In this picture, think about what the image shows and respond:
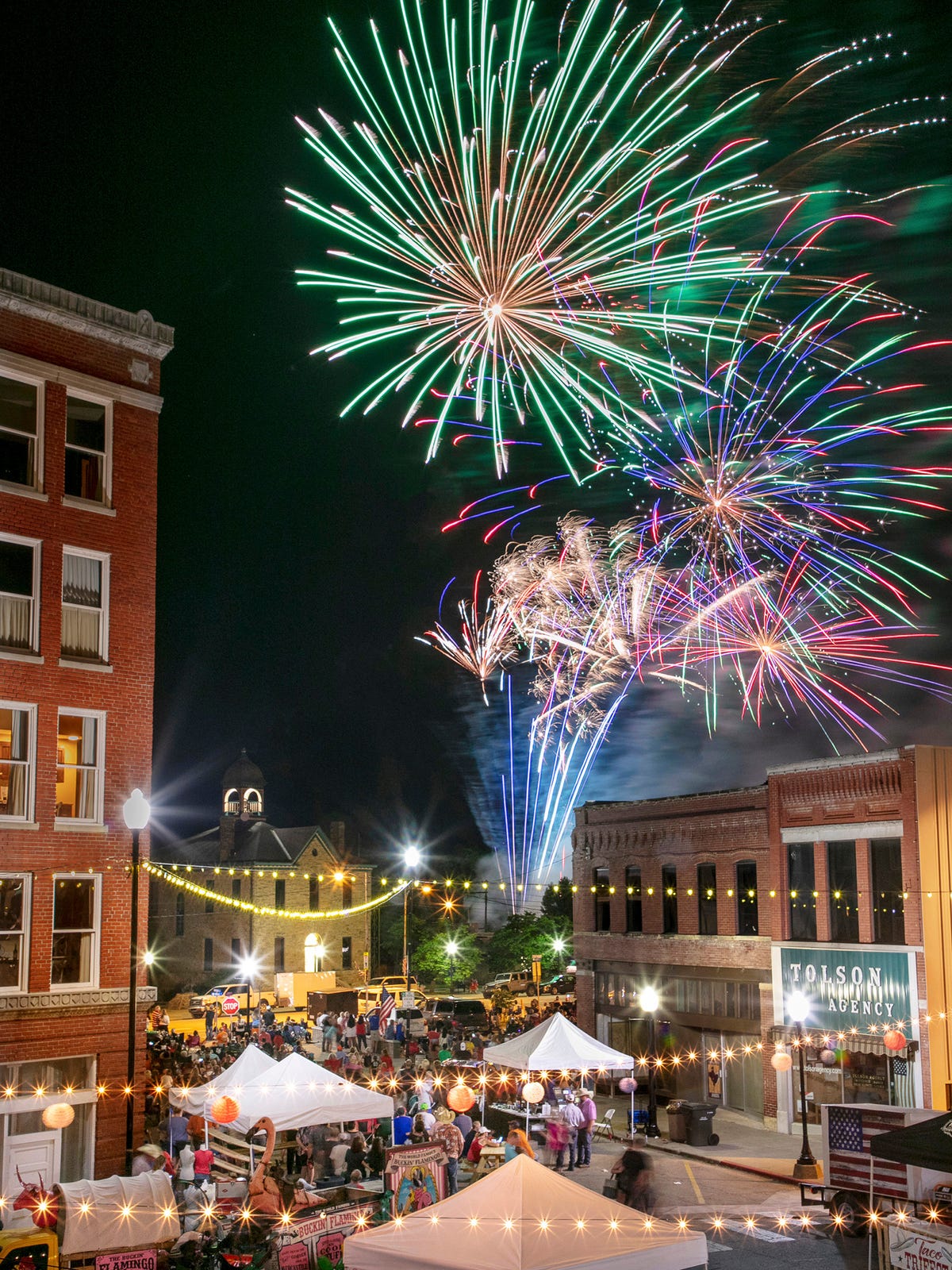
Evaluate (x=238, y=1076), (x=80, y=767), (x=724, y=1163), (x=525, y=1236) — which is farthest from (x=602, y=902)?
(x=525, y=1236)

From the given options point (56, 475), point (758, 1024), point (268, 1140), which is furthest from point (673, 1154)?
point (56, 475)

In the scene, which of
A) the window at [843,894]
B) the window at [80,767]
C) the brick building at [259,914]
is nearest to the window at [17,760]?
the window at [80,767]

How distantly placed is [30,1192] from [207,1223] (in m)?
2.68

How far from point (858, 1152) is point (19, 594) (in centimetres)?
1666

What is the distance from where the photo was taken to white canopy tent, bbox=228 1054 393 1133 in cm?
1872

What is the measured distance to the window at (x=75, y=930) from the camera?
20.9 meters

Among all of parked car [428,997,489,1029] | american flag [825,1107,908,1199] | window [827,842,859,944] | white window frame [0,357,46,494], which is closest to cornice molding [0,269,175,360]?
white window frame [0,357,46,494]

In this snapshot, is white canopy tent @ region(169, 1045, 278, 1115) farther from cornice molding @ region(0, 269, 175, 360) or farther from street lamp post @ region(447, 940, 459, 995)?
street lamp post @ region(447, 940, 459, 995)

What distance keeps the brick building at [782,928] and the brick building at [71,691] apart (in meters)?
16.1

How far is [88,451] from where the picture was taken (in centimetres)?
2247

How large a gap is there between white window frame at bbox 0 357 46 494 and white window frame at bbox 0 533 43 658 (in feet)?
1.36

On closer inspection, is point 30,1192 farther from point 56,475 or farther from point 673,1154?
point 673,1154

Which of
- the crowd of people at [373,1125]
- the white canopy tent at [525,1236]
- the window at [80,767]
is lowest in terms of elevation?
the crowd of people at [373,1125]

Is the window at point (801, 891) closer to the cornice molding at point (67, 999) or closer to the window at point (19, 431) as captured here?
the cornice molding at point (67, 999)
